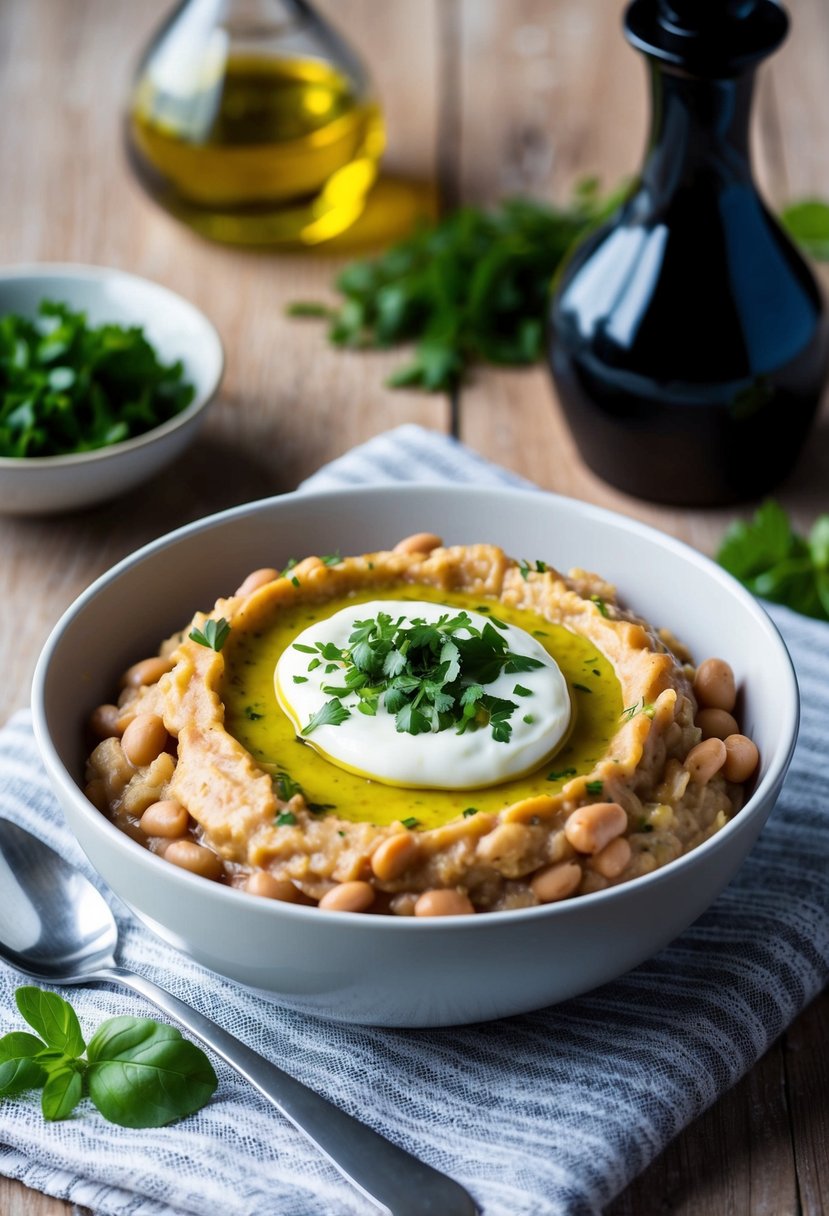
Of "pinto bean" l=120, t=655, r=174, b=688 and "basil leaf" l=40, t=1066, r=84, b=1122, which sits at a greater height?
"pinto bean" l=120, t=655, r=174, b=688

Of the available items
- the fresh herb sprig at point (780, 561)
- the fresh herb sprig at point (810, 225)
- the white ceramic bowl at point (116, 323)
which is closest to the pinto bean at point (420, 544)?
the fresh herb sprig at point (780, 561)

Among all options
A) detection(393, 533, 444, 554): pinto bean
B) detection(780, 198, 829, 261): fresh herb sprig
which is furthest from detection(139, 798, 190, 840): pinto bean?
detection(780, 198, 829, 261): fresh herb sprig

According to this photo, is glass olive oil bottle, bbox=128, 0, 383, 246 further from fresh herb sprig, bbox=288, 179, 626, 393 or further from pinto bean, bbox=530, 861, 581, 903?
pinto bean, bbox=530, 861, 581, 903

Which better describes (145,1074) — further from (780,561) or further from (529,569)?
(780,561)

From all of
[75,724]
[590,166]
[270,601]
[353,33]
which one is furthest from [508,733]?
[353,33]

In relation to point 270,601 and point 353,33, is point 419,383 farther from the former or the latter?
point 353,33

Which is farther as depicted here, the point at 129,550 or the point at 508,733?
the point at 129,550

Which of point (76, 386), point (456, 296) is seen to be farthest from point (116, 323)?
point (456, 296)
